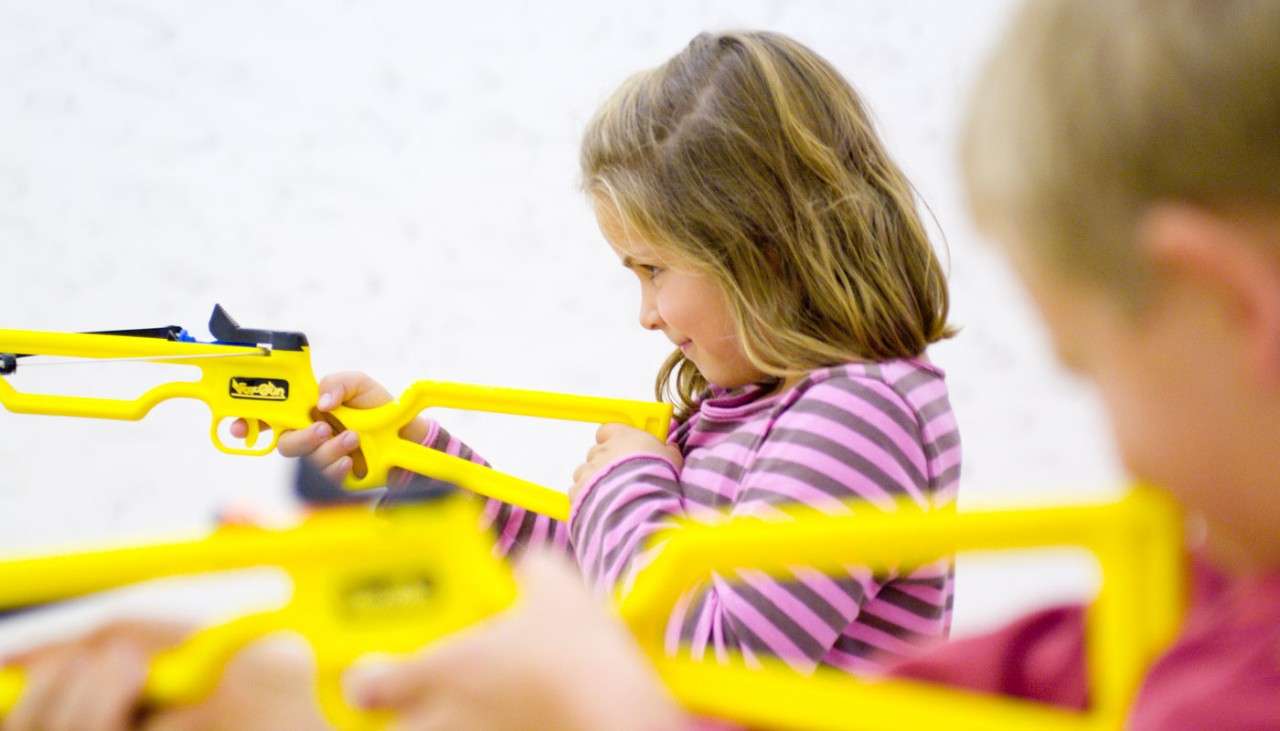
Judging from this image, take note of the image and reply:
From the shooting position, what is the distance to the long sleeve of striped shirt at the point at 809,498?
0.65 m

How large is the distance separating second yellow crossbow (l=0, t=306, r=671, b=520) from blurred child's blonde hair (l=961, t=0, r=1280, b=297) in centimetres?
57

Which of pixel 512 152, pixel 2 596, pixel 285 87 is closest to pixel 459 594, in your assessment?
pixel 2 596

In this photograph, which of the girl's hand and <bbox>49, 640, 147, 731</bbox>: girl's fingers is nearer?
<bbox>49, 640, 147, 731</bbox>: girl's fingers

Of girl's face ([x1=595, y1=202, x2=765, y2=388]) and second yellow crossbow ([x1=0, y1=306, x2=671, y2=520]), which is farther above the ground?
girl's face ([x1=595, y1=202, x2=765, y2=388])

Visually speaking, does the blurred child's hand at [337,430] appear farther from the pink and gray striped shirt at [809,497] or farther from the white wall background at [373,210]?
the white wall background at [373,210]

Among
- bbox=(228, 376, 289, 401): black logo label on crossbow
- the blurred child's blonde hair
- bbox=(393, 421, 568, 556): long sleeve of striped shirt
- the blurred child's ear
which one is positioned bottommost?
bbox=(393, 421, 568, 556): long sleeve of striped shirt

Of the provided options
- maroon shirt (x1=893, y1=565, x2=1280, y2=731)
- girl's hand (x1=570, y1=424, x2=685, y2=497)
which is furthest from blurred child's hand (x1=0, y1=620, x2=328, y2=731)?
girl's hand (x1=570, y1=424, x2=685, y2=497)

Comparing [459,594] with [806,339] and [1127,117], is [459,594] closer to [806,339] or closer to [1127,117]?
[1127,117]

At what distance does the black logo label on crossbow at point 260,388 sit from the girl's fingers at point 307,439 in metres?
0.03

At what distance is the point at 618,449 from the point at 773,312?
0.13 metres

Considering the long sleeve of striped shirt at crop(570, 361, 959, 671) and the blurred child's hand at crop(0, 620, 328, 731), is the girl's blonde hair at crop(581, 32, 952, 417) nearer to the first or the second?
the long sleeve of striped shirt at crop(570, 361, 959, 671)

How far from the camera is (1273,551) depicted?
278 millimetres

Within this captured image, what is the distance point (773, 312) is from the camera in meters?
0.78

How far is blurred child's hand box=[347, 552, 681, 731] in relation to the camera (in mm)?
235
